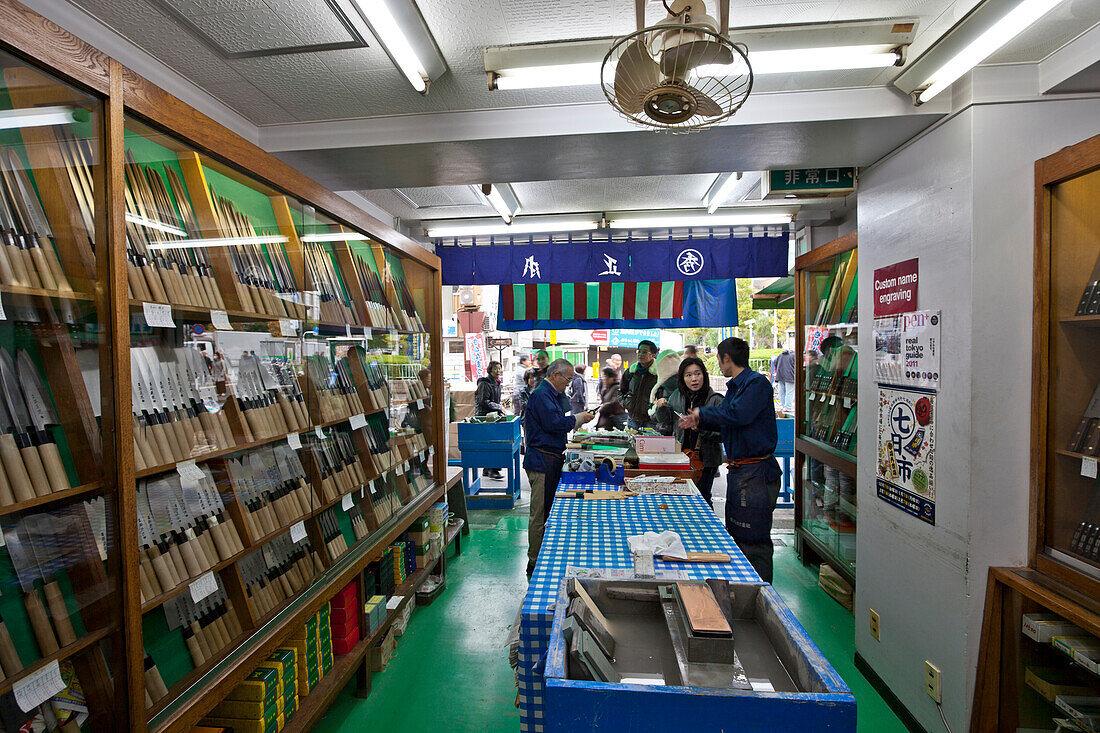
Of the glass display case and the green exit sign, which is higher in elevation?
the green exit sign

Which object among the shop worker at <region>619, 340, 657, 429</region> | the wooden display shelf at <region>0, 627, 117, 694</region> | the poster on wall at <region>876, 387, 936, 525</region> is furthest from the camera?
the shop worker at <region>619, 340, 657, 429</region>

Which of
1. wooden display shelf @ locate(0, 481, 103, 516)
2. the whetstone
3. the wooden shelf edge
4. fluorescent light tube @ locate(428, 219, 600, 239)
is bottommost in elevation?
the wooden shelf edge

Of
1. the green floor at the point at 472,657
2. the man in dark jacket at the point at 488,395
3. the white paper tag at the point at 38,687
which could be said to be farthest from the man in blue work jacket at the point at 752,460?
the man in dark jacket at the point at 488,395

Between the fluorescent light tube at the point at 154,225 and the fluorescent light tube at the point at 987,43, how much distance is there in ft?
10.8

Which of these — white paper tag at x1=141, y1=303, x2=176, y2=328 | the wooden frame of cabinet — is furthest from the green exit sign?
white paper tag at x1=141, y1=303, x2=176, y2=328

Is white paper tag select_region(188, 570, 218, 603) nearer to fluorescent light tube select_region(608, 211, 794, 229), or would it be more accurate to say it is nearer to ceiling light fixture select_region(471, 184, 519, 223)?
ceiling light fixture select_region(471, 184, 519, 223)

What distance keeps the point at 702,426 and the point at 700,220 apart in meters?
2.62

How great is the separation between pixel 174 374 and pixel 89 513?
0.61 metres

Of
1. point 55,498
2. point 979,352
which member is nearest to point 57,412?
point 55,498

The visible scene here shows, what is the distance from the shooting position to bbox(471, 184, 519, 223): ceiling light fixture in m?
4.58

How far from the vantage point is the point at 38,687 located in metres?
1.40

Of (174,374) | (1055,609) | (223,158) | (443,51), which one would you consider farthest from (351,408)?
(1055,609)

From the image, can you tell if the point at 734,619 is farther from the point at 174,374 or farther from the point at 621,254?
the point at 621,254

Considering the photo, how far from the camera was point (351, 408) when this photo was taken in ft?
10.7
